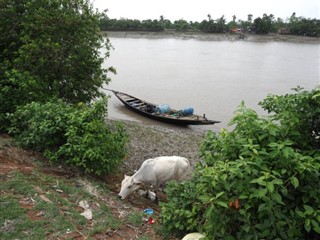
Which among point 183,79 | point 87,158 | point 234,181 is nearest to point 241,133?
point 234,181

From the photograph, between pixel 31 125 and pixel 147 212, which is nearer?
pixel 147 212

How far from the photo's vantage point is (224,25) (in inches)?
2773

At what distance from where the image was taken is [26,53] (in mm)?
8914

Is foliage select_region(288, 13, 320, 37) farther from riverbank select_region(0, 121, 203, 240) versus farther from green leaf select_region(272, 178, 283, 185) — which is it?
green leaf select_region(272, 178, 283, 185)

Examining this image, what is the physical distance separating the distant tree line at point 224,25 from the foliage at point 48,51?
176 feet

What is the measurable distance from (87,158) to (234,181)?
Result: 362 cm

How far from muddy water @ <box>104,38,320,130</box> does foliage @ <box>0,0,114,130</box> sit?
21.0 feet

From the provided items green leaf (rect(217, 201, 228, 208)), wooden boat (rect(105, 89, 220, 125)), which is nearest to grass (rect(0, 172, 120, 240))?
green leaf (rect(217, 201, 228, 208))

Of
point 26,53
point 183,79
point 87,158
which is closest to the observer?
point 87,158

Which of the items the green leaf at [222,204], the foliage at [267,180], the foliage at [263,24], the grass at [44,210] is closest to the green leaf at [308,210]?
the foliage at [267,180]

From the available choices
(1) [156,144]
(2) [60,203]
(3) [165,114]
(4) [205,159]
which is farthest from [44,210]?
(3) [165,114]

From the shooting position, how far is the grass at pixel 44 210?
4.05 metres

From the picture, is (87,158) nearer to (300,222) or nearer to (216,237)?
(216,237)

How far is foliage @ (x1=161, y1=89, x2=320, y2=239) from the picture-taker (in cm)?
295
